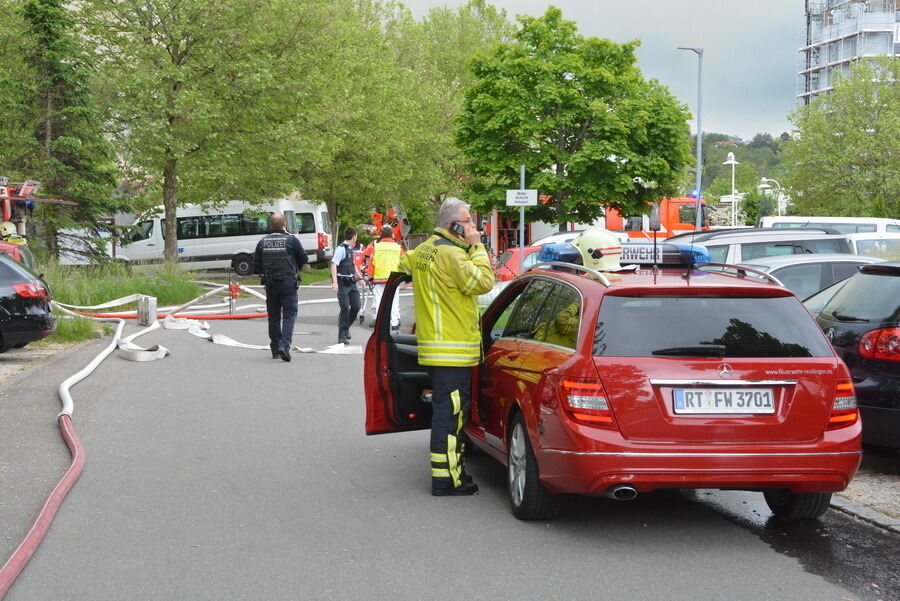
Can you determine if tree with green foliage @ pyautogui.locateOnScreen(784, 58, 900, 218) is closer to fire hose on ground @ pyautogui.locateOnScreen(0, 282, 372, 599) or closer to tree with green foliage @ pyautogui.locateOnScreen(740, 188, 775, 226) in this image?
tree with green foliage @ pyautogui.locateOnScreen(740, 188, 775, 226)

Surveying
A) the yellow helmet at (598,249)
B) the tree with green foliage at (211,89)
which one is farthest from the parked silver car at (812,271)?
the tree with green foliage at (211,89)

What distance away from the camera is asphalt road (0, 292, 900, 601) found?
5.26 meters

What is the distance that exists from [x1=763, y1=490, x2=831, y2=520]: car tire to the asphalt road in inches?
5.3

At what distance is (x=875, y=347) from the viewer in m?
7.91

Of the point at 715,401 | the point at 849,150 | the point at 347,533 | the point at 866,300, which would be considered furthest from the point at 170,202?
the point at 849,150

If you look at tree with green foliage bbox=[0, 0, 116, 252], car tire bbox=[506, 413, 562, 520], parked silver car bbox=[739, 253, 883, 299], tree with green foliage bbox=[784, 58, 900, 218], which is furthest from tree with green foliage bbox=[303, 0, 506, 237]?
car tire bbox=[506, 413, 562, 520]

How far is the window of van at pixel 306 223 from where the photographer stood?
4662cm

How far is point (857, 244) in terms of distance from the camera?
82.9 feet

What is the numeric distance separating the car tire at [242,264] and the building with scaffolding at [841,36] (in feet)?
293

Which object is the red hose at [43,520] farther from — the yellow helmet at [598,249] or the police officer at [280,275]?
the police officer at [280,275]

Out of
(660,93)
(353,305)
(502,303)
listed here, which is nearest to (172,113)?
(353,305)

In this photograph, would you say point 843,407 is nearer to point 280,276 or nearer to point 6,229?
point 280,276

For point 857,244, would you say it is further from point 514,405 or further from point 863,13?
point 863,13

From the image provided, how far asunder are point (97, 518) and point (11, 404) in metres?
4.85
